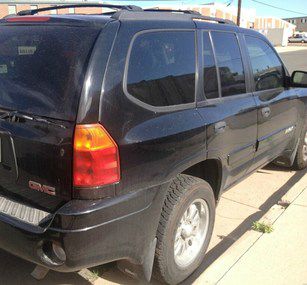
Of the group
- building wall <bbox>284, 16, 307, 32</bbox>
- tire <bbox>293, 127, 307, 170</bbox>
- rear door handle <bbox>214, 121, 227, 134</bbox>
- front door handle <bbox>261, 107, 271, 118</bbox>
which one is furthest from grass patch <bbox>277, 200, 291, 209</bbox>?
building wall <bbox>284, 16, 307, 32</bbox>

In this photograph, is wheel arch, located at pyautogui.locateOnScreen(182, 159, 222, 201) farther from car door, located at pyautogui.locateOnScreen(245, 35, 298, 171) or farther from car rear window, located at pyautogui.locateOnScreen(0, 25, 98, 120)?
car rear window, located at pyautogui.locateOnScreen(0, 25, 98, 120)

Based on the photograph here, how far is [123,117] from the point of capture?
8.27 ft

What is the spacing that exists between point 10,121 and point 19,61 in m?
0.42

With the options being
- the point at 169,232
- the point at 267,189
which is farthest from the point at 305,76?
the point at 169,232

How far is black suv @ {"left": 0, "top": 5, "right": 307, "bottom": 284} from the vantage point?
A: 242 cm

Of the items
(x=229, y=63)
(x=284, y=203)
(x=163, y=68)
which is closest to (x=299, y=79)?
(x=284, y=203)

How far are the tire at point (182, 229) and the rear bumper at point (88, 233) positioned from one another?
0.21 meters

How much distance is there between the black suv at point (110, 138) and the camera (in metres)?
2.42

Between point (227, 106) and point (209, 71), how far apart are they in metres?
0.34

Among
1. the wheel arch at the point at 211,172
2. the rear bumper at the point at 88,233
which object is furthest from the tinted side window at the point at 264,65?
the rear bumper at the point at 88,233

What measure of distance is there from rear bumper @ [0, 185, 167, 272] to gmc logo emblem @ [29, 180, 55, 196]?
15 centimetres

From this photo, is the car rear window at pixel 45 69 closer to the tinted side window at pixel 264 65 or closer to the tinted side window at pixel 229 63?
the tinted side window at pixel 229 63

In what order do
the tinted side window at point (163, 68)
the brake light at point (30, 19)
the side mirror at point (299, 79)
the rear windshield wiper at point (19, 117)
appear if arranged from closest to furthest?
the rear windshield wiper at point (19, 117)
the tinted side window at point (163, 68)
the brake light at point (30, 19)
the side mirror at point (299, 79)

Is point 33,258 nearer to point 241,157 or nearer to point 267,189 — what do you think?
point 241,157
